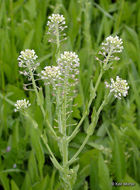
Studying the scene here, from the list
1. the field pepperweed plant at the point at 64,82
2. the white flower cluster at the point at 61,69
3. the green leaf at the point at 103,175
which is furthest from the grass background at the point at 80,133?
the white flower cluster at the point at 61,69

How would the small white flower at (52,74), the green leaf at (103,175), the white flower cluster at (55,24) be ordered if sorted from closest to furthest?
1. the small white flower at (52,74)
2. the white flower cluster at (55,24)
3. the green leaf at (103,175)

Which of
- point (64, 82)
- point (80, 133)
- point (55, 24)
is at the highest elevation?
point (55, 24)

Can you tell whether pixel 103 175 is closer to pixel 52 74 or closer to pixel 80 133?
pixel 80 133

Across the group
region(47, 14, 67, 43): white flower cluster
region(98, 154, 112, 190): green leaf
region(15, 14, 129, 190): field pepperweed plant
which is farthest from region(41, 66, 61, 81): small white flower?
region(98, 154, 112, 190): green leaf

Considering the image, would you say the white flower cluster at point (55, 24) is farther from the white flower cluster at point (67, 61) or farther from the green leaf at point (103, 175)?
the green leaf at point (103, 175)

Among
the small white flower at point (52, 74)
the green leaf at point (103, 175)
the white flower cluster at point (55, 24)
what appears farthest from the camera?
the green leaf at point (103, 175)

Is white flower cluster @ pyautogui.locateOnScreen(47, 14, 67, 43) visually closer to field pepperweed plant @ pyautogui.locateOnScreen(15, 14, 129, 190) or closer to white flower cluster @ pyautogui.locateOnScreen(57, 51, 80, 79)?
field pepperweed plant @ pyautogui.locateOnScreen(15, 14, 129, 190)

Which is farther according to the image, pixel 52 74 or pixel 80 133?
pixel 80 133

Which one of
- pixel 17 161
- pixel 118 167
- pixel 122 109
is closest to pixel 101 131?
pixel 122 109

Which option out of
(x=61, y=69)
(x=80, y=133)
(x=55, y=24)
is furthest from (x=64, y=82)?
(x=80, y=133)

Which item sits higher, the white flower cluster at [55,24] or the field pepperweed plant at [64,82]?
A: the white flower cluster at [55,24]

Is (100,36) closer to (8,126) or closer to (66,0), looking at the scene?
(66,0)
